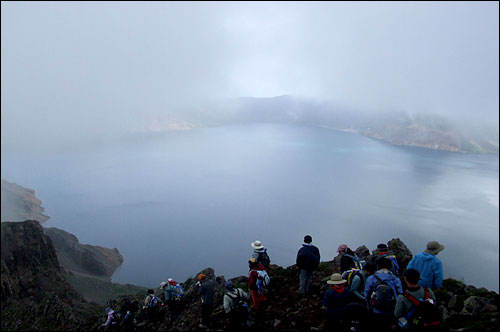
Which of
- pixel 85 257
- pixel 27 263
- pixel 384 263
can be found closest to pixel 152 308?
pixel 384 263

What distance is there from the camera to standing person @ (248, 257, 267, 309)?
9938 millimetres

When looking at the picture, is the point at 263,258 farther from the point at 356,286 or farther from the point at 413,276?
the point at 413,276

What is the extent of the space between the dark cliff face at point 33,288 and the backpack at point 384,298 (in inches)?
1123

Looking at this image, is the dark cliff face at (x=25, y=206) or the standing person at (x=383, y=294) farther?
the dark cliff face at (x=25, y=206)

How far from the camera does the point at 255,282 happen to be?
10.1m

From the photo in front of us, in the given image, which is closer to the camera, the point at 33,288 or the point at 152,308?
the point at 152,308

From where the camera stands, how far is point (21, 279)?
39281 mm

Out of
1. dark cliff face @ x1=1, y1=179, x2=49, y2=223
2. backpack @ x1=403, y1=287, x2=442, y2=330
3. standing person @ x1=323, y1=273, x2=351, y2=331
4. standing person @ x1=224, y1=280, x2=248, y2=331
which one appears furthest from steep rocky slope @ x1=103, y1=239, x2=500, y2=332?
dark cliff face @ x1=1, y1=179, x2=49, y2=223

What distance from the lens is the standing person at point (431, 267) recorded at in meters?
7.28

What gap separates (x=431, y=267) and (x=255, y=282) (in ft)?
17.4

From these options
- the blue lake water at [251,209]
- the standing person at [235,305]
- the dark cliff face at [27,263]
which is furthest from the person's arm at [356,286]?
the blue lake water at [251,209]

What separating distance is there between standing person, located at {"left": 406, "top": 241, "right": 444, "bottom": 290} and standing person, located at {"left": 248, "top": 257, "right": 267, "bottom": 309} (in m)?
4.68

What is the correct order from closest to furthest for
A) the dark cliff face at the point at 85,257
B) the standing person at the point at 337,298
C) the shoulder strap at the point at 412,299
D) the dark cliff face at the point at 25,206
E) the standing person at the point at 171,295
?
1. the shoulder strap at the point at 412,299
2. the standing person at the point at 337,298
3. the standing person at the point at 171,295
4. the dark cliff face at the point at 85,257
5. the dark cliff face at the point at 25,206

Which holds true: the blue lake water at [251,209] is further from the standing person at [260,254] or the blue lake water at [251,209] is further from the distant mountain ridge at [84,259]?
the standing person at [260,254]
